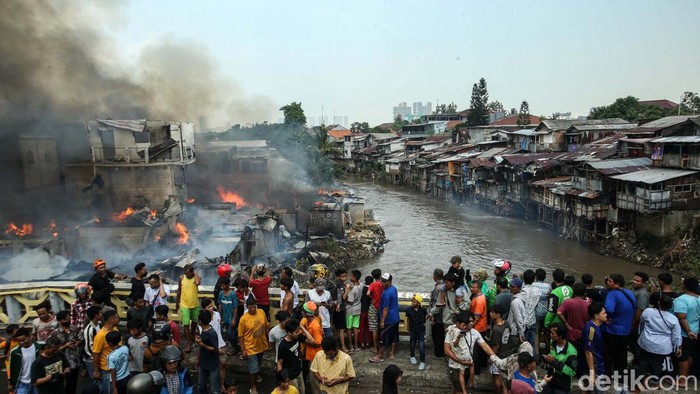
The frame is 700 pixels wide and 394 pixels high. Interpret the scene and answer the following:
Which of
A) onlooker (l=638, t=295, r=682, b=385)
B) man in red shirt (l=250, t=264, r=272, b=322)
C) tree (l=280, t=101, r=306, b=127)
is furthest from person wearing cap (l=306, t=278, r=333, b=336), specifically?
tree (l=280, t=101, r=306, b=127)

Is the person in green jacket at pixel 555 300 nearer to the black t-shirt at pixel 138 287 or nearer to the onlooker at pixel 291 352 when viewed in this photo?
the onlooker at pixel 291 352

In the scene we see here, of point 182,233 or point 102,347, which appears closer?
point 102,347

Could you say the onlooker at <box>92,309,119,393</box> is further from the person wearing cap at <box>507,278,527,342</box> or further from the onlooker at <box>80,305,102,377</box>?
the person wearing cap at <box>507,278,527,342</box>

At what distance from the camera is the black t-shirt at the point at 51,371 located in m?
5.40

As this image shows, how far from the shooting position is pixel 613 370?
6.45 m

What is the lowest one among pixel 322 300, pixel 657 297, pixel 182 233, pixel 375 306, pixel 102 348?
pixel 182 233

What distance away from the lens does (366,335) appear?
7.62m

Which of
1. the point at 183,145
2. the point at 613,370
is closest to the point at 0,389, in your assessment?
the point at 613,370

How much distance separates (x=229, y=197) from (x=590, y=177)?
24.6 meters

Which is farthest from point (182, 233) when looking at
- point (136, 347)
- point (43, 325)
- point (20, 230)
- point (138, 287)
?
point (136, 347)

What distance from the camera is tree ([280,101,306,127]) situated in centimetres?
4741

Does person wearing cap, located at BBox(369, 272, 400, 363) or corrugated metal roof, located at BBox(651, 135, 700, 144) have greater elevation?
corrugated metal roof, located at BBox(651, 135, 700, 144)

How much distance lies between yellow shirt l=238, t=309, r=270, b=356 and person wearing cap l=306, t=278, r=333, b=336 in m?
0.84

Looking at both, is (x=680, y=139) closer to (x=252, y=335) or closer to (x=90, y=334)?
(x=252, y=335)
